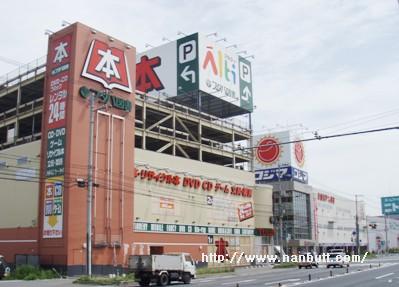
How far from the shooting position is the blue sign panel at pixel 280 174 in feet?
289

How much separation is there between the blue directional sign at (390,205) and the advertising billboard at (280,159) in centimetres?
2374

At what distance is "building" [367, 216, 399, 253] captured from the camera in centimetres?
13325

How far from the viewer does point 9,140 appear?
2071 inches

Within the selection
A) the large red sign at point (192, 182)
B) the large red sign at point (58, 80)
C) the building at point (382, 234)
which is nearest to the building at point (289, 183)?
the large red sign at point (192, 182)

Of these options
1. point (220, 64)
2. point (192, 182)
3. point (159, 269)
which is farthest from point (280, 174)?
point (159, 269)

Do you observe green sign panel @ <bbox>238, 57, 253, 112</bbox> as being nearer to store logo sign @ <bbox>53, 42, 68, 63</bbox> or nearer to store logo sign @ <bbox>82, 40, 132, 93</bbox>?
store logo sign @ <bbox>82, 40, 132, 93</bbox>

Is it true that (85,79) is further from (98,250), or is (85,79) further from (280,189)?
(280,189)

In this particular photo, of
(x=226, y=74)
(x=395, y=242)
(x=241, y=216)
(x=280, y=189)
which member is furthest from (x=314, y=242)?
(x=395, y=242)

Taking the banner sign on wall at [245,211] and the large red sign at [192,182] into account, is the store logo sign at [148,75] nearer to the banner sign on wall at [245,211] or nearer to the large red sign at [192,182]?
the large red sign at [192,182]

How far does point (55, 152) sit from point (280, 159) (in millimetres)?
53276

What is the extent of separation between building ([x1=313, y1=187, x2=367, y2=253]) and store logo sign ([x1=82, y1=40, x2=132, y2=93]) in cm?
5861

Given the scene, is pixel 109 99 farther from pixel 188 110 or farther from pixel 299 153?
pixel 299 153

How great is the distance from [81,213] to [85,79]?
1119cm

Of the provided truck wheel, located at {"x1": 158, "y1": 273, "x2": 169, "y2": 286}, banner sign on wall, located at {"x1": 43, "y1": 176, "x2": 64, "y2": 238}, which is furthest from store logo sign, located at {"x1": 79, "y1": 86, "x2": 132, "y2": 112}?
truck wheel, located at {"x1": 158, "y1": 273, "x2": 169, "y2": 286}
